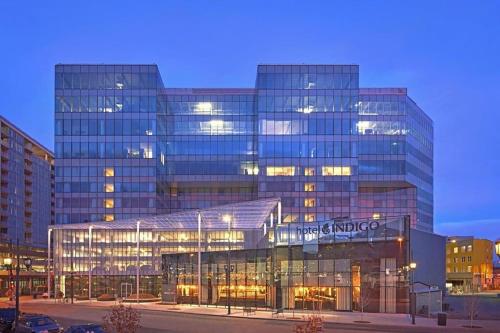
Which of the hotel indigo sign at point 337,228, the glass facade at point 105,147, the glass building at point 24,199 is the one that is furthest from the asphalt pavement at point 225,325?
the glass building at point 24,199

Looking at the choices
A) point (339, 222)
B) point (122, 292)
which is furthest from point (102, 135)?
point (339, 222)

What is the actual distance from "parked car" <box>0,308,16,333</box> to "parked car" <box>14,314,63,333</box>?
270 centimetres

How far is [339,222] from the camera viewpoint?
56.9m

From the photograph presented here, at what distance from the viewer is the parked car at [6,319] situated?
37.0 metres

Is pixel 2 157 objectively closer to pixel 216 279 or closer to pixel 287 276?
pixel 216 279

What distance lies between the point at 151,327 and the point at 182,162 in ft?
254

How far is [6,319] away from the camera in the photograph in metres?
38.1

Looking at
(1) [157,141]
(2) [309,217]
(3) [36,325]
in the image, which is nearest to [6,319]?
(3) [36,325]

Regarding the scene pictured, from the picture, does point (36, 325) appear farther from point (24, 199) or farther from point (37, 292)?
point (24, 199)

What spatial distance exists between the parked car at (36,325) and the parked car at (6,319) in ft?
8.87

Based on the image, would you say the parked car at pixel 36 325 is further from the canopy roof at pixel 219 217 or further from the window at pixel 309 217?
the window at pixel 309 217

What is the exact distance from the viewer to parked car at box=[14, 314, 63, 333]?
33.0 m

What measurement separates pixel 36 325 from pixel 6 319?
230 inches

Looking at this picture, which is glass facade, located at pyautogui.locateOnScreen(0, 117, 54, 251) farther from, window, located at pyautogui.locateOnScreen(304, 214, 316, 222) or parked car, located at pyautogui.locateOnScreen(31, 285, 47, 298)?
window, located at pyautogui.locateOnScreen(304, 214, 316, 222)
